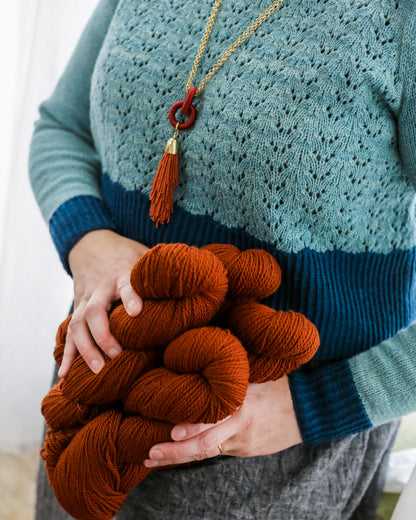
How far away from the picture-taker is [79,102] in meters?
0.97

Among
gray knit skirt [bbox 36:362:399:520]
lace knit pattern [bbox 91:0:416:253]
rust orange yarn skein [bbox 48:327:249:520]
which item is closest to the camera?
rust orange yarn skein [bbox 48:327:249:520]

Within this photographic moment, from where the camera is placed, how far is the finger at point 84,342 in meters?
0.61

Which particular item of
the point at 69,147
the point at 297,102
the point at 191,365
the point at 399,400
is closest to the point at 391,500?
the point at 399,400

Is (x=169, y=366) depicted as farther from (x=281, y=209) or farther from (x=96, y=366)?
(x=281, y=209)

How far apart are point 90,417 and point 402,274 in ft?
1.67

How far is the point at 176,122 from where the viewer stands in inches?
27.8

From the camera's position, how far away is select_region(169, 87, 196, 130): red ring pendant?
69 cm

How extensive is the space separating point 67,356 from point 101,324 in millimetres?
80

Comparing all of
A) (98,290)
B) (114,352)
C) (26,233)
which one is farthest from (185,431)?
(26,233)

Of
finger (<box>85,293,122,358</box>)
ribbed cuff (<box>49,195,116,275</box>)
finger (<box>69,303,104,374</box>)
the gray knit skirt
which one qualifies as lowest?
the gray knit skirt

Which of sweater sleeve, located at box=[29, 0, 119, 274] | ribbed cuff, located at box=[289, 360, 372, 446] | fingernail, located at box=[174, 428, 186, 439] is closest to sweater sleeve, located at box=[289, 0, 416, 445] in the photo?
ribbed cuff, located at box=[289, 360, 372, 446]

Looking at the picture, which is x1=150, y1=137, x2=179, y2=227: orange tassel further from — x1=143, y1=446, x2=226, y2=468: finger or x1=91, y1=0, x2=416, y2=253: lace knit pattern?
x1=143, y1=446, x2=226, y2=468: finger

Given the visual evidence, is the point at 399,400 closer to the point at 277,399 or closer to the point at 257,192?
the point at 277,399

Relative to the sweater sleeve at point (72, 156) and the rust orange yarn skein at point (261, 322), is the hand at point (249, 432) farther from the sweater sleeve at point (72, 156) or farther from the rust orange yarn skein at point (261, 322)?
the sweater sleeve at point (72, 156)
